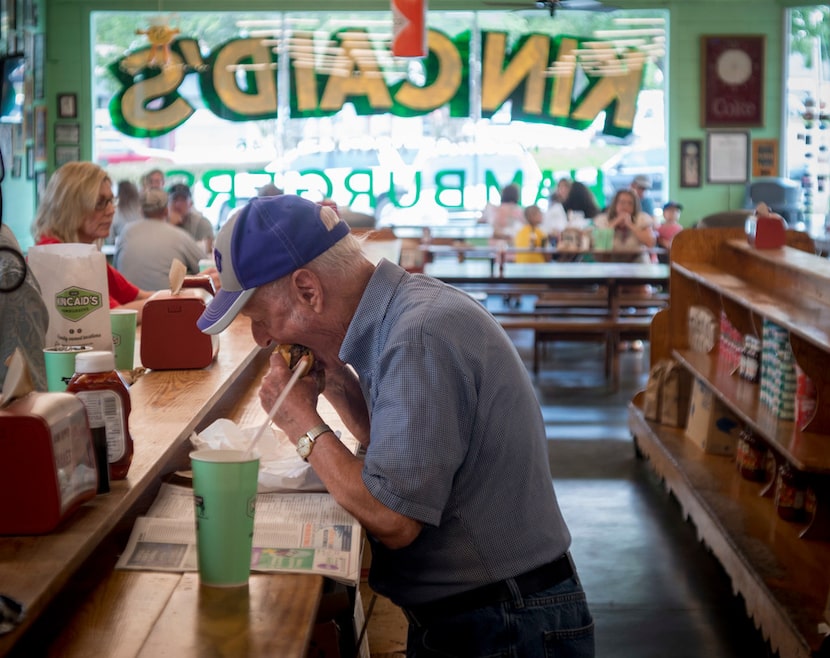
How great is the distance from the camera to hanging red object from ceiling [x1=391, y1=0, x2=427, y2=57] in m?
6.99

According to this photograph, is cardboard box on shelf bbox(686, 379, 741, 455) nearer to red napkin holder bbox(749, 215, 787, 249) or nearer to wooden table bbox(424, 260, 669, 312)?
red napkin holder bbox(749, 215, 787, 249)

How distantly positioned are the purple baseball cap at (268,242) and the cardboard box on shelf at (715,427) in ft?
11.3

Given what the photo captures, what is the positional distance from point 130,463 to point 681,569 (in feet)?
9.82

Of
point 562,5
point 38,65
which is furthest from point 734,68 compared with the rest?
point 38,65

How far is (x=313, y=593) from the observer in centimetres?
174

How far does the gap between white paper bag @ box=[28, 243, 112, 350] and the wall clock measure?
11544mm

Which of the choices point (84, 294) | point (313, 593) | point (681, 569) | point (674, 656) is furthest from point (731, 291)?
point (313, 593)

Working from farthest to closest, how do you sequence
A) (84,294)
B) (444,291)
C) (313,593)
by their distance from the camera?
1. (84,294)
2. (444,291)
3. (313,593)

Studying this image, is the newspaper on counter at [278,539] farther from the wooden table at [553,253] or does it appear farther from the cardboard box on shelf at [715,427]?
the wooden table at [553,253]

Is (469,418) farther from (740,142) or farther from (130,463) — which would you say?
(740,142)

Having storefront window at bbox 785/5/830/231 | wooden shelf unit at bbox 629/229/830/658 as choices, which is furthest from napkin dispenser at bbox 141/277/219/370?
storefront window at bbox 785/5/830/231

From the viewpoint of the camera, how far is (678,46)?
13.0 meters

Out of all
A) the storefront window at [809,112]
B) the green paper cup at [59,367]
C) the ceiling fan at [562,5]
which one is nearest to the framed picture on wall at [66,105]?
the ceiling fan at [562,5]

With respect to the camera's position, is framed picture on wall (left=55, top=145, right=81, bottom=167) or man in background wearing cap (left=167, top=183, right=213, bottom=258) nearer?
man in background wearing cap (left=167, top=183, right=213, bottom=258)
